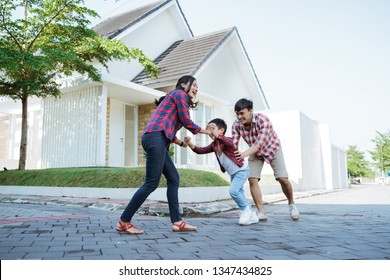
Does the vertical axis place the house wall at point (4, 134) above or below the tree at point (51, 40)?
below

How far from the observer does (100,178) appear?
7.43m

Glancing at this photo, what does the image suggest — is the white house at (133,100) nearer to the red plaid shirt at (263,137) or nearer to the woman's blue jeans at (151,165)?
the red plaid shirt at (263,137)

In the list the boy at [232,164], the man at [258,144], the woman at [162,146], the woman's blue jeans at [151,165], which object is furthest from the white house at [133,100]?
the woman's blue jeans at [151,165]

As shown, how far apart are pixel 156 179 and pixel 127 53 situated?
707cm

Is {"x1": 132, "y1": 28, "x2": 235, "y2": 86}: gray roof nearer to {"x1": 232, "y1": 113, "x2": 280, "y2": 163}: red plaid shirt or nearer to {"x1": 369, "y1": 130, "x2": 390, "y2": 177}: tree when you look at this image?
{"x1": 232, "y1": 113, "x2": 280, "y2": 163}: red plaid shirt

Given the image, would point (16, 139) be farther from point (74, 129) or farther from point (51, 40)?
point (51, 40)

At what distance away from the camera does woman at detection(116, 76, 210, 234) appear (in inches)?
120

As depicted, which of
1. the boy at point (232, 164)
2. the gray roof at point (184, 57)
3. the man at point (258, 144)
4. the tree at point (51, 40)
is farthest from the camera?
the gray roof at point (184, 57)

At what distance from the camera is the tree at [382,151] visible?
1378 inches

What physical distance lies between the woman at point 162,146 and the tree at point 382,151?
122 ft

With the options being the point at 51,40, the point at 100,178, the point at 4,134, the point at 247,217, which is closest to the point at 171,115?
the point at 247,217

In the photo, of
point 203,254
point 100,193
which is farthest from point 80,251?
point 100,193

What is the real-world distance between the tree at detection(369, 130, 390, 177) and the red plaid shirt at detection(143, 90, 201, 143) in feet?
123

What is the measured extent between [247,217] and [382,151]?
36.9 meters
